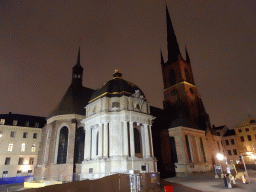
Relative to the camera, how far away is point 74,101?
37.5 metres

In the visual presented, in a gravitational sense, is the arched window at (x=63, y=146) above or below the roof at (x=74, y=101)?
below

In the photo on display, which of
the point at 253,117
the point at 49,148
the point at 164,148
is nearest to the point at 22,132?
the point at 49,148

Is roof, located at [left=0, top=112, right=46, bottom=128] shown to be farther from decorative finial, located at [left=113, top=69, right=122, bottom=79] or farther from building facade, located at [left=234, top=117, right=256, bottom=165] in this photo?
building facade, located at [left=234, top=117, right=256, bottom=165]

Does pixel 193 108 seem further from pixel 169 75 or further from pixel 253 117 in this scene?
pixel 253 117

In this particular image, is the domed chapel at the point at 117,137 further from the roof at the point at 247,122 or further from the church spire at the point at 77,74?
the roof at the point at 247,122

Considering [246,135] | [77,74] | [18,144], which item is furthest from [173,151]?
[246,135]

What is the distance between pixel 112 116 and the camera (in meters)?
29.0

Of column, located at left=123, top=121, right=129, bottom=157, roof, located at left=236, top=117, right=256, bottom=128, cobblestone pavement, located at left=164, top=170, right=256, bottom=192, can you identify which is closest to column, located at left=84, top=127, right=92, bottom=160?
column, located at left=123, top=121, right=129, bottom=157

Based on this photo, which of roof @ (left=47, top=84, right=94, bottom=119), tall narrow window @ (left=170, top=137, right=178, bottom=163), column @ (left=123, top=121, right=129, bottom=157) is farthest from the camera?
tall narrow window @ (left=170, top=137, right=178, bottom=163)

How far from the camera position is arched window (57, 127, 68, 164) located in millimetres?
32312

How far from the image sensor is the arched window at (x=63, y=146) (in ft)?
106

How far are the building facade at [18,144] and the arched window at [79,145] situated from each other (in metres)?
22.1

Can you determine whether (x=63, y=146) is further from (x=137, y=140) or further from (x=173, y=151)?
(x=173, y=151)

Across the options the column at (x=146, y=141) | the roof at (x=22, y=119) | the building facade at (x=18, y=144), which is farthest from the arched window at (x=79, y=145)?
the roof at (x=22, y=119)
